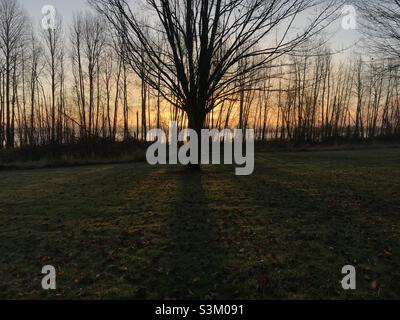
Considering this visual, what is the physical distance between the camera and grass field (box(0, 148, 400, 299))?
398 cm

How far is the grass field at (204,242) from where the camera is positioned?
Answer: 3984 millimetres

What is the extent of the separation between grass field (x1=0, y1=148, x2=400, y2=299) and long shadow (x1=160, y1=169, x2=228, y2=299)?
0.05 feet

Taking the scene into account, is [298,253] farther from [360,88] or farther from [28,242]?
[360,88]

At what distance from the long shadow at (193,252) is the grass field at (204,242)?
2 centimetres

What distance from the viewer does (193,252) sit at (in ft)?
16.3

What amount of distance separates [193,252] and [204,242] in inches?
17.4
